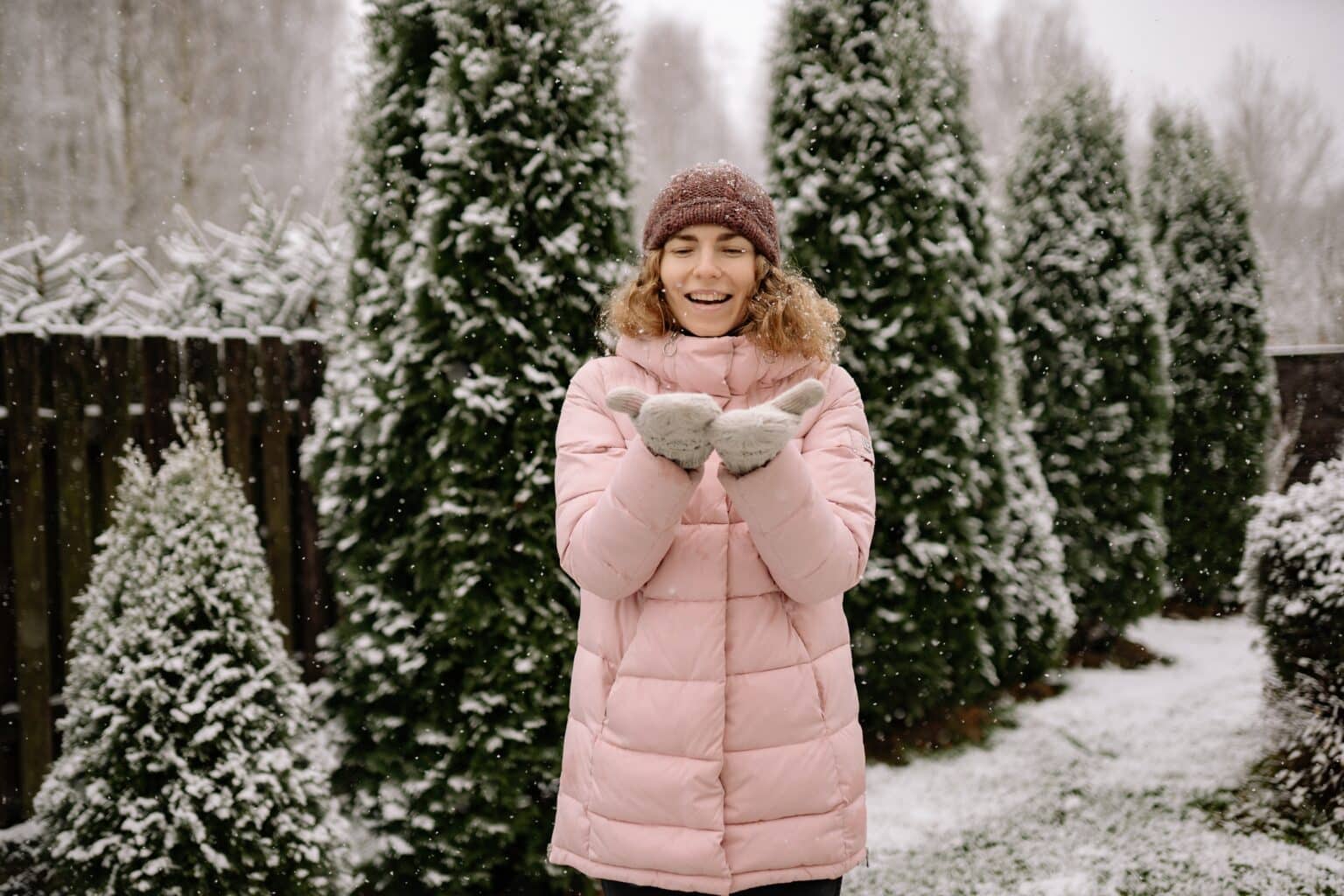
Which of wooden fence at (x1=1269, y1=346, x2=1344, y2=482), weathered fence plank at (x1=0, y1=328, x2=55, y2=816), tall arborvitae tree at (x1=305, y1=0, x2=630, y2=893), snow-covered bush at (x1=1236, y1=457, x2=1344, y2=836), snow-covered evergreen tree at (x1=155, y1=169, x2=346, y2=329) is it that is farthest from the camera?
wooden fence at (x1=1269, y1=346, x2=1344, y2=482)

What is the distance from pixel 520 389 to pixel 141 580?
1.31 metres

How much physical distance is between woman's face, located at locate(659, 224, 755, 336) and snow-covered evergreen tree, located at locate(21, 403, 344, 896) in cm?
185

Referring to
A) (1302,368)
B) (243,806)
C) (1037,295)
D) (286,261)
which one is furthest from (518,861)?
(1302,368)

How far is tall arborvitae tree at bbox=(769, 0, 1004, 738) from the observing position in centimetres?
449

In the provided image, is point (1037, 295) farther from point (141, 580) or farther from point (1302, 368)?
point (141, 580)

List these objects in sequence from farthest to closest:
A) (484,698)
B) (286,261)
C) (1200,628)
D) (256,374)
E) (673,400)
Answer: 1. (1200,628)
2. (286,261)
3. (256,374)
4. (484,698)
5. (673,400)

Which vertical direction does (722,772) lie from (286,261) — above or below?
below

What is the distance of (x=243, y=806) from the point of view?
259cm

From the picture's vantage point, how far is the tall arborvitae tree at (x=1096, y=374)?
657 cm

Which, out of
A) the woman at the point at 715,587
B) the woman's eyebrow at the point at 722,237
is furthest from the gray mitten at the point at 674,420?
the woman's eyebrow at the point at 722,237

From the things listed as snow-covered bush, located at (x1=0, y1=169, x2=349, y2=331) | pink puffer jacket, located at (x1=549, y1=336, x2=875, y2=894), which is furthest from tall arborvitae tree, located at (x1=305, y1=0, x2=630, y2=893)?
pink puffer jacket, located at (x1=549, y1=336, x2=875, y2=894)

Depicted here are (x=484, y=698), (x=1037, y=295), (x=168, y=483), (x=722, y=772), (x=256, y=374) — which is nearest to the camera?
(x=722, y=772)

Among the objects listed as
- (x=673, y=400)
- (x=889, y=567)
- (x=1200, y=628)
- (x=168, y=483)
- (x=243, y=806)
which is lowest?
(x=1200, y=628)

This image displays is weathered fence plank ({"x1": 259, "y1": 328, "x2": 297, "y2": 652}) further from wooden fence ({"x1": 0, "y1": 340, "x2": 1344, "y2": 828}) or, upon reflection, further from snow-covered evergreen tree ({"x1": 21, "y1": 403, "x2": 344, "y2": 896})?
snow-covered evergreen tree ({"x1": 21, "y1": 403, "x2": 344, "y2": 896})
